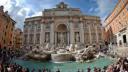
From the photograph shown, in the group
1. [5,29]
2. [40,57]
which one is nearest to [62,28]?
[5,29]

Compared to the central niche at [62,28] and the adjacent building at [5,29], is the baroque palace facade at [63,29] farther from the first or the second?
the adjacent building at [5,29]

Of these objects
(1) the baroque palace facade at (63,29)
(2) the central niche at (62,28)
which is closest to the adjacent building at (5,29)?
(1) the baroque palace facade at (63,29)

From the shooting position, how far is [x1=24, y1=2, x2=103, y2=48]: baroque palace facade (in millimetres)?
60719

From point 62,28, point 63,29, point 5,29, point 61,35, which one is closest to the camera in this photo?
point 5,29

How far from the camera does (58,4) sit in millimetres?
68188

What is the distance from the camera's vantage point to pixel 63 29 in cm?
6316

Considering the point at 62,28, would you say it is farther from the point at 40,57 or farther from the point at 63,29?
the point at 40,57

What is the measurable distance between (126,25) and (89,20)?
2692 centimetres

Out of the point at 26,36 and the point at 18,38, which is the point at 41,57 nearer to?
the point at 26,36

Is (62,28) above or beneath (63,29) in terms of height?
above

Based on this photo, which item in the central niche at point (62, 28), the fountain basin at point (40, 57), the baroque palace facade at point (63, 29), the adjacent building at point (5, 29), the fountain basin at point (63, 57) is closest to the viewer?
the fountain basin at point (63, 57)

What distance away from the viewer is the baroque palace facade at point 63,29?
60719mm

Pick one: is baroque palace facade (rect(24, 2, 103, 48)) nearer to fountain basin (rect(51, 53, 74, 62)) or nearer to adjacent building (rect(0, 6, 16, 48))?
adjacent building (rect(0, 6, 16, 48))

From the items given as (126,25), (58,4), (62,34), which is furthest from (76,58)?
(58,4)
